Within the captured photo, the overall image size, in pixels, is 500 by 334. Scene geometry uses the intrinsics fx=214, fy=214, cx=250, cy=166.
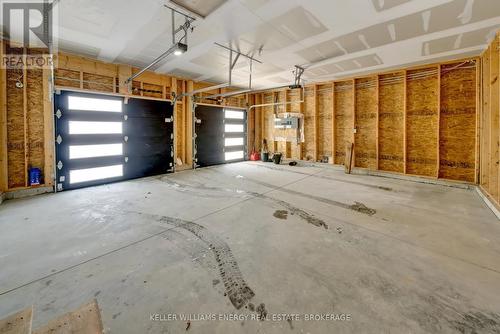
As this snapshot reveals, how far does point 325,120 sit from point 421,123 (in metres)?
2.91

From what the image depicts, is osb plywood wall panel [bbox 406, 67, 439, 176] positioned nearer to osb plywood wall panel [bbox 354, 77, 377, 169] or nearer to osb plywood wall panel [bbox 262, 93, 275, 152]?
osb plywood wall panel [bbox 354, 77, 377, 169]

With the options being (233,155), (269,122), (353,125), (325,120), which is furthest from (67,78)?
(353,125)

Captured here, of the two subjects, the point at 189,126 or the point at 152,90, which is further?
the point at 189,126

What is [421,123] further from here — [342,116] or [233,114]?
[233,114]

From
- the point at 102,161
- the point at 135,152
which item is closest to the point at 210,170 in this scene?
the point at 135,152

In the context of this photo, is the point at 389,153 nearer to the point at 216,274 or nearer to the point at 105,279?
the point at 216,274

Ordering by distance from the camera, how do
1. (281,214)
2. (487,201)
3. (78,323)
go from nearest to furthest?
(78,323) < (281,214) < (487,201)

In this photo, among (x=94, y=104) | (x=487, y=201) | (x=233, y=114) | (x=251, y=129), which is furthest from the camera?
(x=251, y=129)

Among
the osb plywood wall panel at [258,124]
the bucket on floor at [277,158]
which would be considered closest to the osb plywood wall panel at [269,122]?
the osb plywood wall panel at [258,124]

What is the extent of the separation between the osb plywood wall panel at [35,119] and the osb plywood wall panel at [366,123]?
8718mm

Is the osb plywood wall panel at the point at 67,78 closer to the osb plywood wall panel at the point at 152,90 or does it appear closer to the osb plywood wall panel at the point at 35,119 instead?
the osb plywood wall panel at the point at 35,119

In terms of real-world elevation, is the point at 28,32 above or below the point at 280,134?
above

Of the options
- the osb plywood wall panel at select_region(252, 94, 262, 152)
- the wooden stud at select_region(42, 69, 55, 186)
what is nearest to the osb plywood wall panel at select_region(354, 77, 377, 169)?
the osb plywood wall panel at select_region(252, 94, 262, 152)

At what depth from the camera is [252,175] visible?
268 inches
